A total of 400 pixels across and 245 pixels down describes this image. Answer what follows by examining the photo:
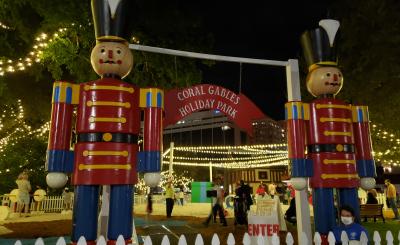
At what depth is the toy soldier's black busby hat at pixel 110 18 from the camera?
14.8 feet

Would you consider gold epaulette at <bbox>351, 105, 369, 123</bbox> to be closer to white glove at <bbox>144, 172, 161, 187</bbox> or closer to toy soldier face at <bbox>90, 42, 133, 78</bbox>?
white glove at <bbox>144, 172, 161, 187</bbox>

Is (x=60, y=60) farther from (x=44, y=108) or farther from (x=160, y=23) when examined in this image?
(x=44, y=108)

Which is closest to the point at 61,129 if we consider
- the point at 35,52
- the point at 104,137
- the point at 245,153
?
the point at 104,137

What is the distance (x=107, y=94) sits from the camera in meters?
4.34

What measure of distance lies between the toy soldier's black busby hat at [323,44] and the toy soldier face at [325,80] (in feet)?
0.33

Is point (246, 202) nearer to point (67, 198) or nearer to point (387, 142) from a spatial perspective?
point (387, 142)

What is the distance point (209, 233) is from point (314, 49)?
18.1 ft

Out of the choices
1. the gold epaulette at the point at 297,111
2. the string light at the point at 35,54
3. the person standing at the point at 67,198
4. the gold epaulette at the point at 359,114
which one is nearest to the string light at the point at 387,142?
the gold epaulette at the point at 359,114

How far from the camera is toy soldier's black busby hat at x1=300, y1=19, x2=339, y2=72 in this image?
531 cm

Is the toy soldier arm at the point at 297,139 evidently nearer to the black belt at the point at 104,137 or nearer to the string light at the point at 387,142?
the black belt at the point at 104,137

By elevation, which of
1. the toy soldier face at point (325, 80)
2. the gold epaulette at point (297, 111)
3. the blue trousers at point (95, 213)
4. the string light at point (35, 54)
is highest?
the string light at point (35, 54)

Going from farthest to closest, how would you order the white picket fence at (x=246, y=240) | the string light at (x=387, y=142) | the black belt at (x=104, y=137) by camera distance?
the string light at (x=387, y=142)
the black belt at (x=104, y=137)
the white picket fence at (x=246, y=240)

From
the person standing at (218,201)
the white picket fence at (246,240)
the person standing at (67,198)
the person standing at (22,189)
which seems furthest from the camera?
the person standing at (67,198)

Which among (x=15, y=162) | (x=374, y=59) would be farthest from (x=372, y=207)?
(x=15, y=162)
